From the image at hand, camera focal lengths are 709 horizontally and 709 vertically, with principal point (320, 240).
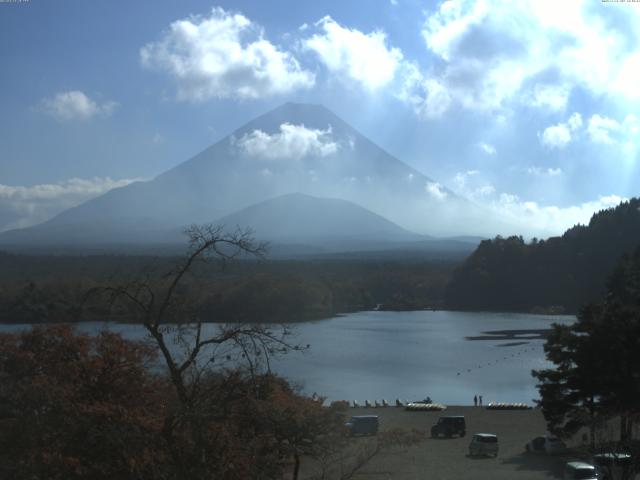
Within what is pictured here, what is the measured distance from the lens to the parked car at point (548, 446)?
26.8 ft

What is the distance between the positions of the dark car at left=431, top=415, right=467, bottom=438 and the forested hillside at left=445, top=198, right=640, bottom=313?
23.9 meters

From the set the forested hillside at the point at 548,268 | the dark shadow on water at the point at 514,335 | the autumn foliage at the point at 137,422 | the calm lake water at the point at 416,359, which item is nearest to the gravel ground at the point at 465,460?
the autumn foliage at the point at 137,422

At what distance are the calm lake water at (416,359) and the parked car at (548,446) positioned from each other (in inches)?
133

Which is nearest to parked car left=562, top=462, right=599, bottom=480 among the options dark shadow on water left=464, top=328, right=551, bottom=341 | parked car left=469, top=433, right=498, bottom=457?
parked car left=469, top=433, right=498, bottom=457

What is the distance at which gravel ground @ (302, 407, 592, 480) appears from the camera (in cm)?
696

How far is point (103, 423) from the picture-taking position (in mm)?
3221

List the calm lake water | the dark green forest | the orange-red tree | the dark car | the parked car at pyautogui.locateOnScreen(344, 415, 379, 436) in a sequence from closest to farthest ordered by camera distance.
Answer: the orange-red tree, the parked car at pyautogui.locateOnScreen(344, 415, 379, 436), the dark car, the calm lake water, the dark green forest

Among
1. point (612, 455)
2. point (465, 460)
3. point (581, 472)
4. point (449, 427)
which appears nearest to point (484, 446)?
point (465, 460)

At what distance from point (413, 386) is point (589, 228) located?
2268 centimetres

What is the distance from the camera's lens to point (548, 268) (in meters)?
35.7

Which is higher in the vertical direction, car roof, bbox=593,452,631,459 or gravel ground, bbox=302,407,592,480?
car roof, bbox=593,452,631,459

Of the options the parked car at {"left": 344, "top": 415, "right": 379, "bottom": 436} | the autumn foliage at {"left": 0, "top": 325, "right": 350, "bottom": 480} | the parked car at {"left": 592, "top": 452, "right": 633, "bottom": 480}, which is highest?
the autumn foliage at {"left": 0, "top": 325, "right": 350, "bottom": 480}

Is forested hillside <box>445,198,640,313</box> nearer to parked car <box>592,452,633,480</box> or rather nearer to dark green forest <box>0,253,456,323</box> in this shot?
dark green forest <box>0,253,456,323</box>

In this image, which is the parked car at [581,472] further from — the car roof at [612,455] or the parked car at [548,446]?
the parked car at [548,446]
